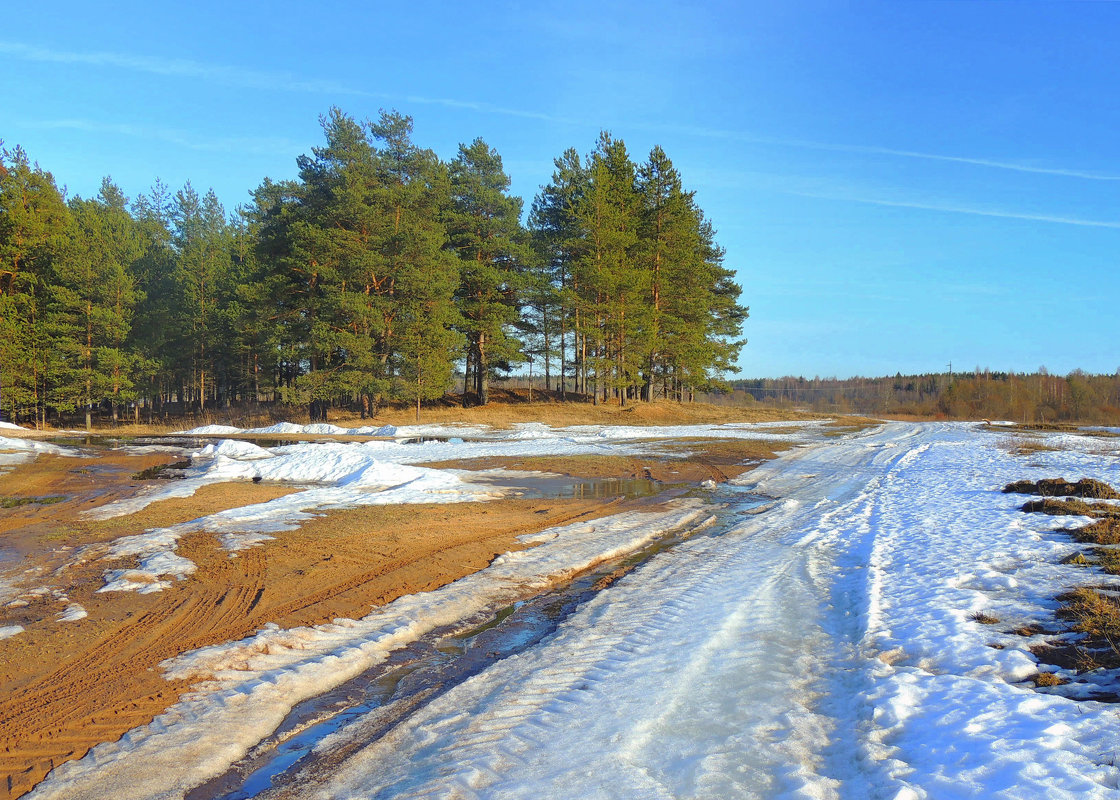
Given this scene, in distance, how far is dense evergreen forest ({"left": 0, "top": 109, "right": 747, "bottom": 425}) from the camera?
35344 millimetres

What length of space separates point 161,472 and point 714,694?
Answer: 1756 centimetres

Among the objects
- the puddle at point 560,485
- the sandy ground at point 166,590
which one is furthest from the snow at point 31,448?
the puddle at point 560,485

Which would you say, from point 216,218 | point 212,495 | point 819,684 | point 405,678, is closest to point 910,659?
point 819,684

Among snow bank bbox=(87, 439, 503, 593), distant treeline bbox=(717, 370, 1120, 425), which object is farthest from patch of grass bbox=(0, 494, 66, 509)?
distant treeline bbox=(717, 370, 1120, 425)

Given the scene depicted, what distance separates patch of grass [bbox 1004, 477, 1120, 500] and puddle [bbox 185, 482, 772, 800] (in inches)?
409

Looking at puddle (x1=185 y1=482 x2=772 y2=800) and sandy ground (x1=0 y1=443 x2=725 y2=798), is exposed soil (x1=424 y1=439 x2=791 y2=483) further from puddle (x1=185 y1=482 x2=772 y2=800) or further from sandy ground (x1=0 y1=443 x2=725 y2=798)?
puddle (x1=185 y1=482 x2=772 y2=800)

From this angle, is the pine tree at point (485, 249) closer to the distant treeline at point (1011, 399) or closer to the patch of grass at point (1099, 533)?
the distant treeline at point (1011, 399)

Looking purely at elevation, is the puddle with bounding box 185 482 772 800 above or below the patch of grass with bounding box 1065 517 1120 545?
below

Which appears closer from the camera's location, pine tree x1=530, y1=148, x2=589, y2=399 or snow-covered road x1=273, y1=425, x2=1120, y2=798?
snow-covered road x1=273, y1=425, x2=1120, y2=798

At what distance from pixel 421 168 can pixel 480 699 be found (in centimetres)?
4000

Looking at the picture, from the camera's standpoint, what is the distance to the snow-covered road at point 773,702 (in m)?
3.47

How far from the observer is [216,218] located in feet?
232

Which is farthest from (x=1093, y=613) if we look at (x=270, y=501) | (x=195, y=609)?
(x=270, y=501)

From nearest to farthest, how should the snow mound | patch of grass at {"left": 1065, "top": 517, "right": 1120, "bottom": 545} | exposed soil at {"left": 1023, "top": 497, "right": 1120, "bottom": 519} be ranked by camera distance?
patch of grass at {"left": 1065, "top": 517, "right": 1120, "bottom": 545}
exposed soil at {"left": 1023, "top": 497, "right": 1120, "bottom": 519}
the snow mound
